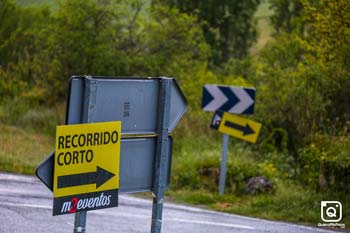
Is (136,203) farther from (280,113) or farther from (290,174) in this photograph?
(280,113)

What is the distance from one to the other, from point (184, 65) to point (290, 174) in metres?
9.87

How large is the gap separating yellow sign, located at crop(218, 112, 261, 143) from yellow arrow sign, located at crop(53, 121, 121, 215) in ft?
23.5

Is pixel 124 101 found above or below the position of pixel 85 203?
above

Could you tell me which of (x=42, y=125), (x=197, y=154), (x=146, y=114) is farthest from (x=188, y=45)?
(x=146, y=114)

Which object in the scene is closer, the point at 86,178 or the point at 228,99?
the point at 86,178

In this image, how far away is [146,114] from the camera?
610 cm

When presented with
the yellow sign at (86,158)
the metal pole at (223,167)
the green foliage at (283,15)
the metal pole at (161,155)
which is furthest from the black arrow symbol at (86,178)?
the green foliage at (283,15)

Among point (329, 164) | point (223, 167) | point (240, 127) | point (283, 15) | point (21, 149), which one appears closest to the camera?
point (329, 164)

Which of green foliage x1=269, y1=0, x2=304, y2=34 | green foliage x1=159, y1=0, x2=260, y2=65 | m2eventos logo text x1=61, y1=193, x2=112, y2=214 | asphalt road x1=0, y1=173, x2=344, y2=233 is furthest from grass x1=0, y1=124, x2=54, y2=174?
green foliage x1=269, y1=0, x2=304, y2=34

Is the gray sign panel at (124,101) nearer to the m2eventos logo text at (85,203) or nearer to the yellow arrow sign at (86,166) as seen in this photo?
the yellow arrow sign at (86,166)

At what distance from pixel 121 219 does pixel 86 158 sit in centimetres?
440

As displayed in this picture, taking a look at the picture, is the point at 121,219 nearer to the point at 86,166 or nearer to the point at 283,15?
the point at 86,166

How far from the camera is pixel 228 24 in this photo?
56094 millimetres

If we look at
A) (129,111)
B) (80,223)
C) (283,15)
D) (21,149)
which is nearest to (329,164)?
(21,149)
